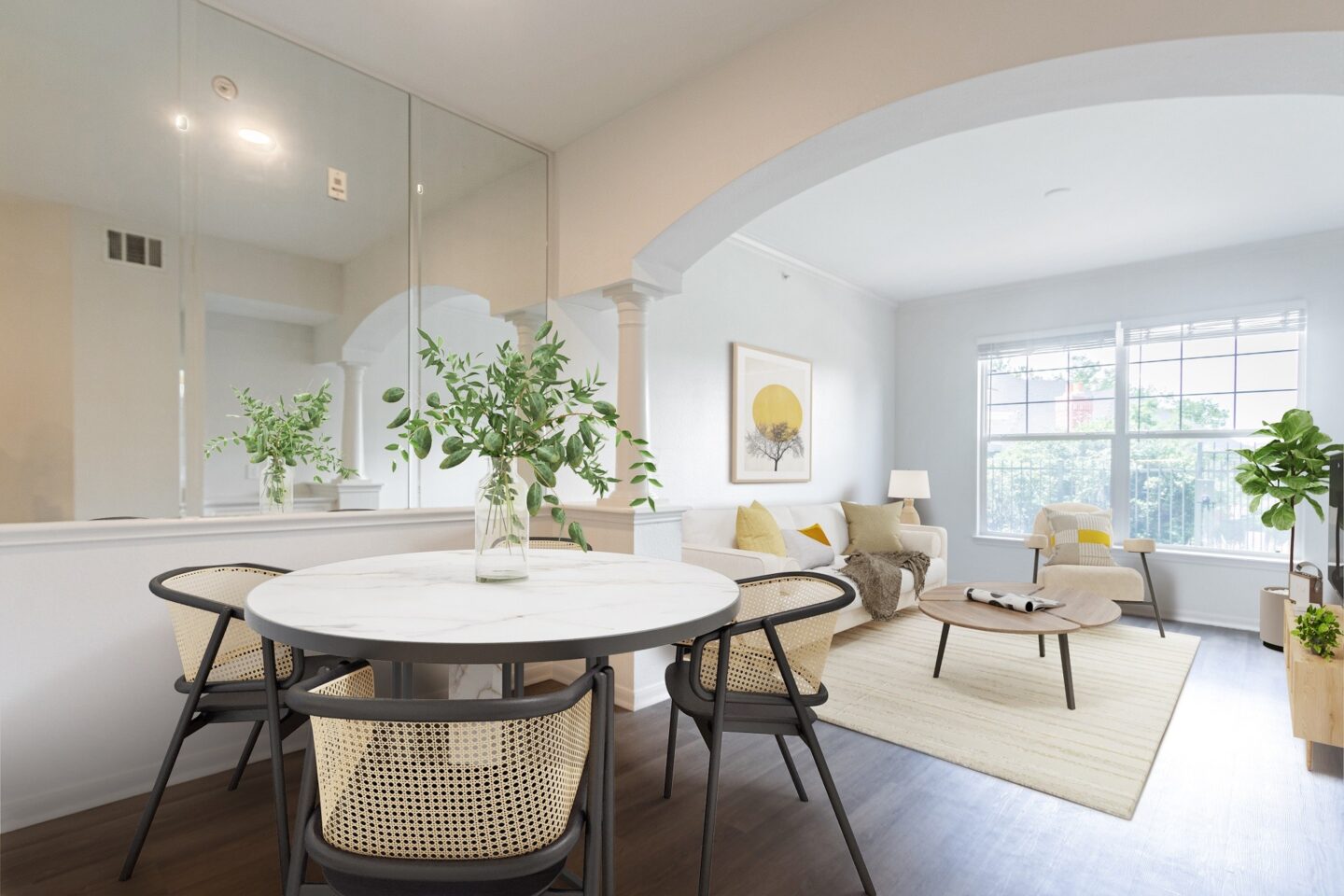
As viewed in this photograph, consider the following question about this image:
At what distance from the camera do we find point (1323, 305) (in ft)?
15.1

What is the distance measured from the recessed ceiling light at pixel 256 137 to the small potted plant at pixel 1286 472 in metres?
5.13

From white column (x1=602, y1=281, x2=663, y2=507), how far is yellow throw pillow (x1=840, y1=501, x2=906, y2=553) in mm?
2458

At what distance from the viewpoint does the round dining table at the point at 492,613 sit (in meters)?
1.09

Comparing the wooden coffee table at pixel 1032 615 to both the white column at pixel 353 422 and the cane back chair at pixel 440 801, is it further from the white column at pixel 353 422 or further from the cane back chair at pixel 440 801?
the white column at pixel 353 422

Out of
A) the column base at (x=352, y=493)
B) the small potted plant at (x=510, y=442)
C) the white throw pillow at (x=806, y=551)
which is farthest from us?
the white throw pillow at (x=806, y=551)

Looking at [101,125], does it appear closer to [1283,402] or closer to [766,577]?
[766,577]

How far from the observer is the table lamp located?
595 cm

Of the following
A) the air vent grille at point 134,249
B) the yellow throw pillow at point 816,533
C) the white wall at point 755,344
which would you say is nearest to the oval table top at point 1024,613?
the yellow throw pillow at point 816,533

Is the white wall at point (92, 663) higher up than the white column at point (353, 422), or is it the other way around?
the white column at point (353, 422)

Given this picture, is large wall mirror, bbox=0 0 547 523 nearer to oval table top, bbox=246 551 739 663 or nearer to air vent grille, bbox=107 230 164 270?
air vent grille, bbox=107 230 164 270

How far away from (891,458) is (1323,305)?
3.28 metres

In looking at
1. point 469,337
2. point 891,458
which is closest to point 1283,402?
point 891,458

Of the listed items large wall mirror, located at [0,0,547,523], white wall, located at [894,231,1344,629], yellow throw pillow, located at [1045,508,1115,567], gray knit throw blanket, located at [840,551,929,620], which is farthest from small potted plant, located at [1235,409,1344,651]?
large wall mirror, located at [0,0,547,523]

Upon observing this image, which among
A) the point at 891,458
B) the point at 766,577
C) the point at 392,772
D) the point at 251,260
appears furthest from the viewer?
the point at 891,458
